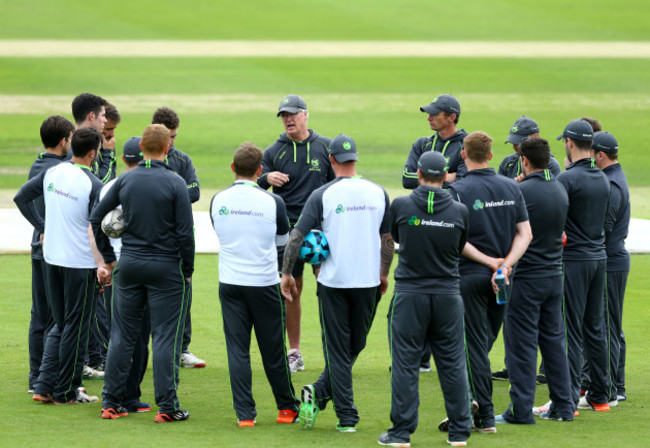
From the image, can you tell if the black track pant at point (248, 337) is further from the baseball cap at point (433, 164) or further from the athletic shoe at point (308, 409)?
the baseball cap at point (433, 164)

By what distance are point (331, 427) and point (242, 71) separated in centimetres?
3432

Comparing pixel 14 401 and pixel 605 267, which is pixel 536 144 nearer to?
pixel 605 267

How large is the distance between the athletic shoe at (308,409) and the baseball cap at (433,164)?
5.95 feet

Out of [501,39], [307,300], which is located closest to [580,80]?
[501,39]

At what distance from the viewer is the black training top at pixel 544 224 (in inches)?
311

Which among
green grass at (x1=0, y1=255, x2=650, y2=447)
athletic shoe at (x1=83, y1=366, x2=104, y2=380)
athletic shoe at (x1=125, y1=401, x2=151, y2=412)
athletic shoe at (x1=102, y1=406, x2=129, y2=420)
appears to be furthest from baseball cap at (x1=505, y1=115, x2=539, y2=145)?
athletic shoe at (x1=83, y1=366, x2=104, y2=380)

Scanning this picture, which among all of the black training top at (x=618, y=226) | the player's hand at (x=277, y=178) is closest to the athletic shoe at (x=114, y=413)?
the player's hand at (x=277, y=178)

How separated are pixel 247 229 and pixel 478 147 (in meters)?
1.80

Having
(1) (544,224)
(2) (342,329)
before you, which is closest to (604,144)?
(1) (544,224)

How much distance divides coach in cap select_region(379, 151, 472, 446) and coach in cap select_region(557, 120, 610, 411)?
4.56ft

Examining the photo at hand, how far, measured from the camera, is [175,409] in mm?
7789

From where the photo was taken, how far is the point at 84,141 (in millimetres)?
8156

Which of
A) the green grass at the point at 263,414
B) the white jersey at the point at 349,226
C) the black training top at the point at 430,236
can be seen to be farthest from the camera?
the white jersey at the point at 349,226

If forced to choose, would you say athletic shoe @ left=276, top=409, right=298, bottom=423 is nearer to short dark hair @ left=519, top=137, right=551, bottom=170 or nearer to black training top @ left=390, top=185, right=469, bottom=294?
black training top @ left=390, top=185, right=469, bottom=294
